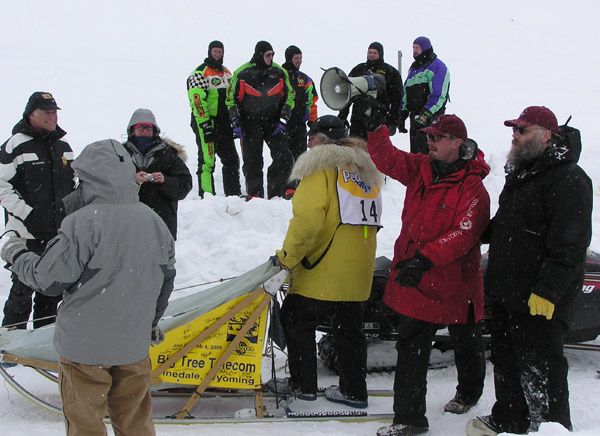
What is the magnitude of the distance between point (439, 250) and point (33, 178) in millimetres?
2930

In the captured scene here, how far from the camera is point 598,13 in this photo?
3114 cm

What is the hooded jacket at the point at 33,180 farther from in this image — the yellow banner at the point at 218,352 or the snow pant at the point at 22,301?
the yellow banner at the point at 218,352

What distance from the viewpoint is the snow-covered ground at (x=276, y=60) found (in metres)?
5.05

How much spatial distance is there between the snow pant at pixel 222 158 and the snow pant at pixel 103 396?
5793 mm

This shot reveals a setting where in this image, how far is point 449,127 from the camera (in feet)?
13.1

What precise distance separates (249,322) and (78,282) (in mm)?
1419

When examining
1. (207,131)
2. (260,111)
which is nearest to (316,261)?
(260,111)

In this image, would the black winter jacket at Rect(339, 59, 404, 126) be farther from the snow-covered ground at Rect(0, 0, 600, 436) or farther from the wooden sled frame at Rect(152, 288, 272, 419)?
the wooden sled frame at Rect(152, 288, 272, 419)

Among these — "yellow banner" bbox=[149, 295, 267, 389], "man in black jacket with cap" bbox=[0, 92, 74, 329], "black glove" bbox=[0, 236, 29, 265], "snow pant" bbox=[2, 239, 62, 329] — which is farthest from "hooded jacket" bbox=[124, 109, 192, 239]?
"black glove" bbox=[0, 236, 29, 265]

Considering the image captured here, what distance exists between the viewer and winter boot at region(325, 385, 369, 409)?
446 cm

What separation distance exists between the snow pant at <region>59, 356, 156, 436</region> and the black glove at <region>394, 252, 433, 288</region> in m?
1.40

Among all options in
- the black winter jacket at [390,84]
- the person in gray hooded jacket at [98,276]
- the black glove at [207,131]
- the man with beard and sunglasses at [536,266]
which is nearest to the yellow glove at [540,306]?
the man with beard and sunglasses at [536,266]

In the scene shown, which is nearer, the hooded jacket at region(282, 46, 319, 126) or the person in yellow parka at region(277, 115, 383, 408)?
the person in yellow parka at region(277, 115, 383, 408)

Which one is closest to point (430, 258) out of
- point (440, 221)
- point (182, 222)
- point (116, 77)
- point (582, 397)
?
point (440, 221)
